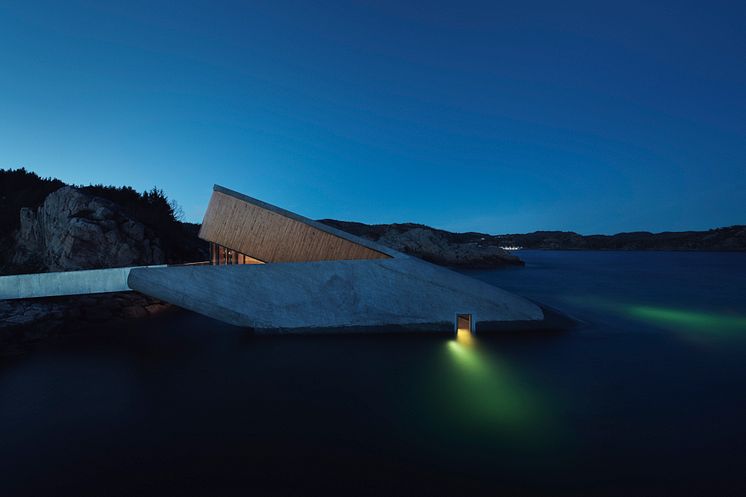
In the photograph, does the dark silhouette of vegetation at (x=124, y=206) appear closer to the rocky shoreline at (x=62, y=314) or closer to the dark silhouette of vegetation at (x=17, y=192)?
the dark silhouette of vegetation at (x=17, y=192)

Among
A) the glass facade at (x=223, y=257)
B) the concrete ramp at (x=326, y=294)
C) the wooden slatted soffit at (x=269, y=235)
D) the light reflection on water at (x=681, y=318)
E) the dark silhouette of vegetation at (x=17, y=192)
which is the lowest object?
the light reflection on water at (x=681, y=318)

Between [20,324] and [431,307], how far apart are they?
15.0 metres

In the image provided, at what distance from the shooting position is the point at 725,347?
12477 millimetres

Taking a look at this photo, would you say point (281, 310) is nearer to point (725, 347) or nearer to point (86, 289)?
point (86, 289)

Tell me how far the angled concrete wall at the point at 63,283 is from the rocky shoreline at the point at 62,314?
709 millimetres

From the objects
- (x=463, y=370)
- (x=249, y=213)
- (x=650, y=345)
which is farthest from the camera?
(x=249, y=213)

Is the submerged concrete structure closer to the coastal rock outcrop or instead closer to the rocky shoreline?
the rocky shoreline

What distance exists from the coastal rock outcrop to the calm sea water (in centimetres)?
650

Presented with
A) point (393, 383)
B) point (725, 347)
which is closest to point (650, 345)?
point (725, 347)

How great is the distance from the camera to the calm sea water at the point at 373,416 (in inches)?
205

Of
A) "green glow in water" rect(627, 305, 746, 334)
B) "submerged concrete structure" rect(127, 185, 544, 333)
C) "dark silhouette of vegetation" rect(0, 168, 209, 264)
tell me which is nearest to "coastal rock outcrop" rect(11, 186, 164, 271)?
"dark silhouette of vegetation" rect(0, 168, 209, 264)

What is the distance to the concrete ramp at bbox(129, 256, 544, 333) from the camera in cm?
1195

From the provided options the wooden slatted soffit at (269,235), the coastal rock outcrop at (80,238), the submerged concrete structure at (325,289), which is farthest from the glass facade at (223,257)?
the coastal rock outcrop at (80,238)

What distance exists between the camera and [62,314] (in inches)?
527
